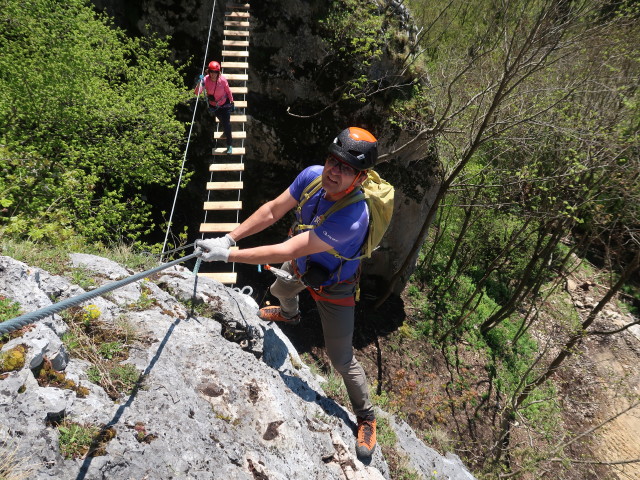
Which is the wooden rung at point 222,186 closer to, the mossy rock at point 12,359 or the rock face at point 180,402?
the rock face at point 180,402

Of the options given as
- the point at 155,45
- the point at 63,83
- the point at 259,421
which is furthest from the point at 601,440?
the point at 155,45

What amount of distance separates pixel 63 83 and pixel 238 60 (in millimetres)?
5457

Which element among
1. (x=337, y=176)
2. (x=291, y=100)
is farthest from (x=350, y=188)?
(x=291, y=100)

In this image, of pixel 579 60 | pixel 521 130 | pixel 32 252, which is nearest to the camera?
pixel 32 252

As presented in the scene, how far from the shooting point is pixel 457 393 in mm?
11555

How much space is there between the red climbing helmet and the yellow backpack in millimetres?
314

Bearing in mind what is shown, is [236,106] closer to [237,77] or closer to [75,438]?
[237,77]

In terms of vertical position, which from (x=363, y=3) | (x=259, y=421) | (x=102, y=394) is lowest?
(x=259, y=421)

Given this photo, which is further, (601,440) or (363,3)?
(601,440)

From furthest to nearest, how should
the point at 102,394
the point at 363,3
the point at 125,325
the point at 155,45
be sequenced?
the point at 155,45 < the point at 363,3 < the point at 125,325 < the point at 102,394

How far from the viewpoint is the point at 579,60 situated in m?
10.1

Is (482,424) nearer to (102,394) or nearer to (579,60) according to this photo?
(579,60)

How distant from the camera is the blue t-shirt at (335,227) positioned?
3.41 meters

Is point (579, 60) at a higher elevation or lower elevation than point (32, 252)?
higher
